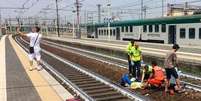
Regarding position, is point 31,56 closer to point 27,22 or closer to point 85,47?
point 85,47

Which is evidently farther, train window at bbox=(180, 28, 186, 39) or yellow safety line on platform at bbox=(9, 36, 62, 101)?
train window at bbox=(180, 28, 186, 39)

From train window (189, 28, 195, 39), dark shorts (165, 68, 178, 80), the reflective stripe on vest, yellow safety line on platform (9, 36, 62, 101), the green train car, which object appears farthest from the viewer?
the green train car

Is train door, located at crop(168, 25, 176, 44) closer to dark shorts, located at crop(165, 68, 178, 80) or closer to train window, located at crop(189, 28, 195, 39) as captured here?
train window, located at crop(189, 28, 195, 39)

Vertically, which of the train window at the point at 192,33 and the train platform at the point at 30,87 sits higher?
the train window at the point at 192,33

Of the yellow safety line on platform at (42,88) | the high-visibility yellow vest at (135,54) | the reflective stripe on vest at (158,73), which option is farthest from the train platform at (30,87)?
the high-visibility yellow vest at (135,54)

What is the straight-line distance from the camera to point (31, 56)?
18969mm

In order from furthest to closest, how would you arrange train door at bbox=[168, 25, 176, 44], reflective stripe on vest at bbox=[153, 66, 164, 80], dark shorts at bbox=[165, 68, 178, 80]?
train door at bbox=[168, 25, 176, 44] < reflective stripe on vest at bbox=[153, 66, 164, 80] < dark shorts at bbox=[165, 68, 178, 80]

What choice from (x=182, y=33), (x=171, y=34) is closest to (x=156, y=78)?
(x=182, y=33)

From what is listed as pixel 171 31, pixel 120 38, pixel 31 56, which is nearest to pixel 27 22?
pixel 120 38

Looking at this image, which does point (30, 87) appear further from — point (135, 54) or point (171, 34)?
point (171, 34)

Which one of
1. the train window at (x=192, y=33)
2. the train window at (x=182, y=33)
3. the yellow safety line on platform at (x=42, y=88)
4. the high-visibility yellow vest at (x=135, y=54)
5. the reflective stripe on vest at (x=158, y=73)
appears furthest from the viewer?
the train window at (x=182, y=33)

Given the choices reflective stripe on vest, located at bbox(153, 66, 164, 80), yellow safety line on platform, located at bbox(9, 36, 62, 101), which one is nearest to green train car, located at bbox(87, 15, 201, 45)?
A: yellow safety line on platform, located at bbox(9, 36, 62, 101)

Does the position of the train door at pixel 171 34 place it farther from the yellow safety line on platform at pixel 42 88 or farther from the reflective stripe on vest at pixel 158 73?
the reflective stripe on vest at pixel 158 73

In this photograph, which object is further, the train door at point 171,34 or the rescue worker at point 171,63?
the train door at point 171,34
